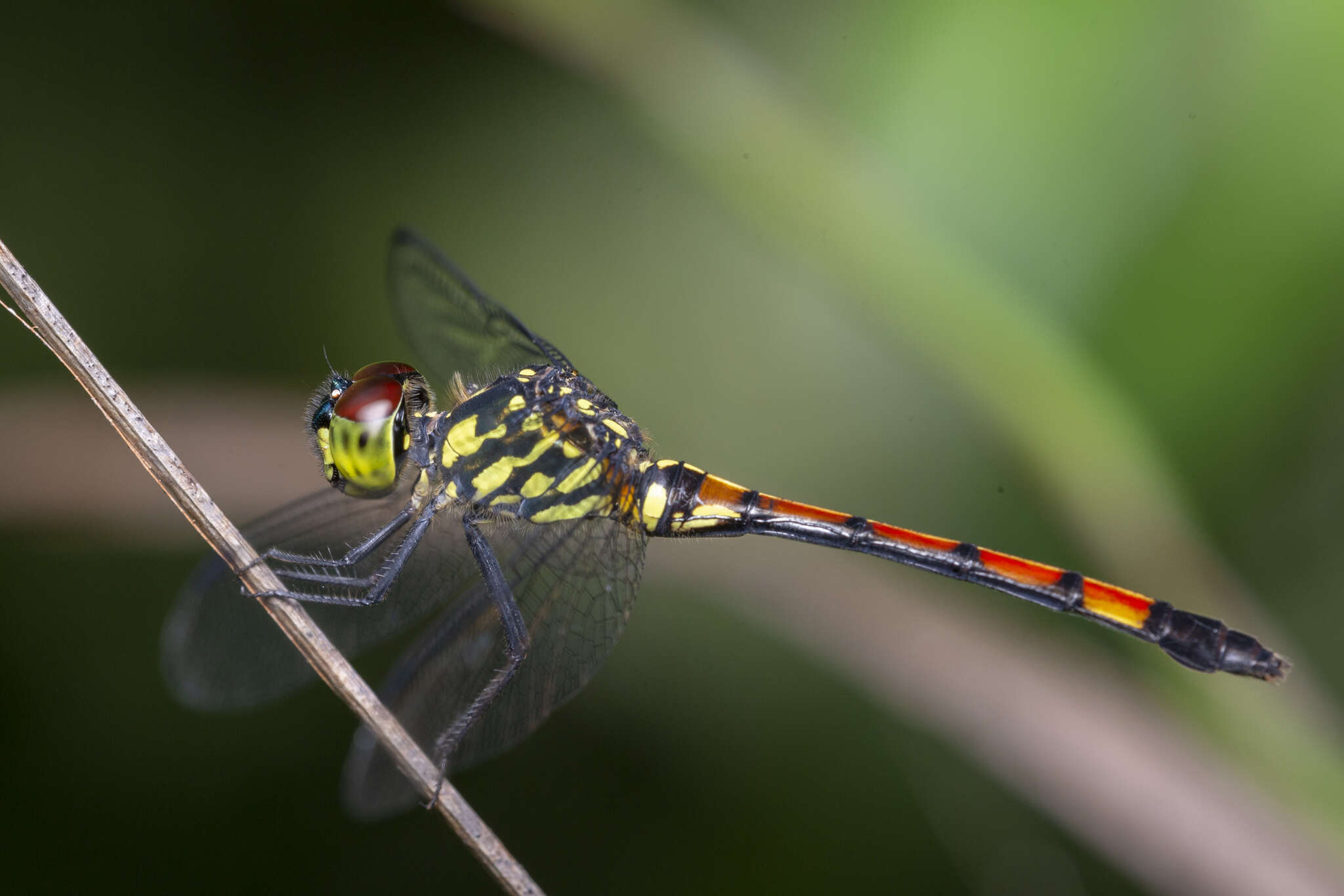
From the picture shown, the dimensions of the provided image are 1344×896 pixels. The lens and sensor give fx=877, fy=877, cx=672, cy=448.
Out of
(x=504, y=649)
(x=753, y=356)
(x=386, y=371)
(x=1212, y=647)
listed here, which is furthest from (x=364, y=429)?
(x=1212, y=647)

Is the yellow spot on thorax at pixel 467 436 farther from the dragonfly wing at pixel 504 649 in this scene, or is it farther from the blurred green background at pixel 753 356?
the blurred green background at pixel 753 356

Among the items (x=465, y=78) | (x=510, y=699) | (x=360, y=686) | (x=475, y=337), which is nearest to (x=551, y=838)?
(x=510, y=699)

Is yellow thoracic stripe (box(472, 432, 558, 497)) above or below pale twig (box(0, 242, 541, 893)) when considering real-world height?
above

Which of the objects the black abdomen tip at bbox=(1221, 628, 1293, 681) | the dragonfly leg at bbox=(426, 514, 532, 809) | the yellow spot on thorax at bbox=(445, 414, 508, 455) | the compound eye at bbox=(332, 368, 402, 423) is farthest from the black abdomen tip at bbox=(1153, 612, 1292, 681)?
the compound eye at bbox=(332, 368, 402, 423)

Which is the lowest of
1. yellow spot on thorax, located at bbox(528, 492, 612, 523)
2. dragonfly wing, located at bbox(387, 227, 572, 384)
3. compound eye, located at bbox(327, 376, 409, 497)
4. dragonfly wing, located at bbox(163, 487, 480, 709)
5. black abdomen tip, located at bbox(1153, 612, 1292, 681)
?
dragonfly wing, located at bbox(163, 487, 480, 709)

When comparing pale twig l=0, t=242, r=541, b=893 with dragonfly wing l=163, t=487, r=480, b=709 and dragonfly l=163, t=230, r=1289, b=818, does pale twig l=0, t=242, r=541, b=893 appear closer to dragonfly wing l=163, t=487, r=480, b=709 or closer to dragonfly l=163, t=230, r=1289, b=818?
dragonfly l=163, t=230, r=1289, b=818

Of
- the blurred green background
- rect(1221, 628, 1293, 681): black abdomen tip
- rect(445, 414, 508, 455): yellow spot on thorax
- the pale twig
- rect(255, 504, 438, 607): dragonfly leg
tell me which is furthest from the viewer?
the blurred green background

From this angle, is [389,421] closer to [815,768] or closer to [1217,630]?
[815,768]
